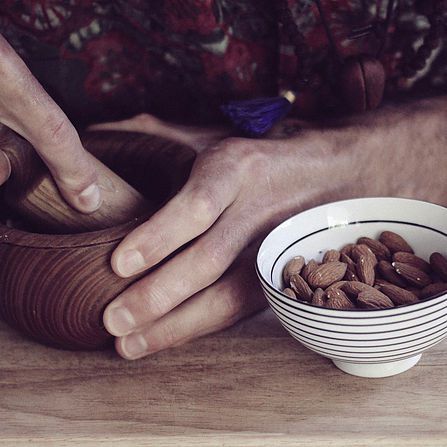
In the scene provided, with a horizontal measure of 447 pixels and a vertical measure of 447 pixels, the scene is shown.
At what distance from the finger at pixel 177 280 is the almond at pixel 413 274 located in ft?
0.57

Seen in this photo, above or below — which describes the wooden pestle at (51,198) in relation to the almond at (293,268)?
above

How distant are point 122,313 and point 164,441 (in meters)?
0.13

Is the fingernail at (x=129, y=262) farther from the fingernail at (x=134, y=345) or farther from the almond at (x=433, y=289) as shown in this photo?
the almond at (x=433, y=289)

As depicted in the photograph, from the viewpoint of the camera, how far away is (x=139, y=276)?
2.49ft

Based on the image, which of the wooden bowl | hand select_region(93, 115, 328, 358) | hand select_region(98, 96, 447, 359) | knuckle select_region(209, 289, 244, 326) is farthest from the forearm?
the wooden bowl

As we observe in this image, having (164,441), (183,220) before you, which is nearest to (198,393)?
(164,441)

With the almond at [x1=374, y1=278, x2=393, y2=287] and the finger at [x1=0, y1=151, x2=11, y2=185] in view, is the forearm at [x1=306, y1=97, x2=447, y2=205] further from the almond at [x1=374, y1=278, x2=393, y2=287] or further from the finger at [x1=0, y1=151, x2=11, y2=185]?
the finger at [x1=0, y1=151, x2=11, y2=185]

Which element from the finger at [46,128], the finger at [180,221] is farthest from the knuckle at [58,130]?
the finger at [180,221]

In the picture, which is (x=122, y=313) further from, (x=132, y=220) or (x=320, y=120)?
(x=320, y=120)

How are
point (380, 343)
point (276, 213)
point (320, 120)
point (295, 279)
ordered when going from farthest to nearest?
point (320, 120)
point (276, 213)
point (295, 279)
point (380, 343)

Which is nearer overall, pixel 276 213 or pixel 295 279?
pixel 295 279

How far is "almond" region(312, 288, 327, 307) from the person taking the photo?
72 cm

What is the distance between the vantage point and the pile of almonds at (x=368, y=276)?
0.72 metres

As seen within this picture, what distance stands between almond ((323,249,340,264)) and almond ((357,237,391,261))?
37 millimetres
